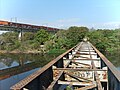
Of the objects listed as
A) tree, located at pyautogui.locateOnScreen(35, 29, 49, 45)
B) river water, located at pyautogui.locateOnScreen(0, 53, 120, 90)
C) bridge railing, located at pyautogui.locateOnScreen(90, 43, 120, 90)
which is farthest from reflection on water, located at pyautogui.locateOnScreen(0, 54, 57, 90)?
tree, located at pyautogui.locateOnScreen(35, 29, 49, 45)

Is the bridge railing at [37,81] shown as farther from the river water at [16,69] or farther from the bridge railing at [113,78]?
the river water at [16,69]

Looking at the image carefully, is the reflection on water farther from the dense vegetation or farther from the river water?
the dense vegetation

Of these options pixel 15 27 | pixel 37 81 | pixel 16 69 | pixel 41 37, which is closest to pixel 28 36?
pixel 41 37

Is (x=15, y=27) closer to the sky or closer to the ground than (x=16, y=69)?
closer to the sky

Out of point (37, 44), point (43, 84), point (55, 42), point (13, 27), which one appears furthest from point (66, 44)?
point (43, 84)

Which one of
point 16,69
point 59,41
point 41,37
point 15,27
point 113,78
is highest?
point 15,27

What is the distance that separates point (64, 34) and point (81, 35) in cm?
459

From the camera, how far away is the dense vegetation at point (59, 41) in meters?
57.3

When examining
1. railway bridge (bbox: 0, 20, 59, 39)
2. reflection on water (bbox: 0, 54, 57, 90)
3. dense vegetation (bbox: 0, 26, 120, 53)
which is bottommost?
reflection on water (bbox: 0, 54, 57, 90)

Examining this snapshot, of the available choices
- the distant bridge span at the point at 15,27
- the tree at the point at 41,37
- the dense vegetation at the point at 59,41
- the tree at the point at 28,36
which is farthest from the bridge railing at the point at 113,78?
the tree at the point at 28,36

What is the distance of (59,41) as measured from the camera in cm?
5862

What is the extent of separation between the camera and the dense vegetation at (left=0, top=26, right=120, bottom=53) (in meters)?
57.3

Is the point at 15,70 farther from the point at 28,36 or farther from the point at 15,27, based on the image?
the point at 28,36

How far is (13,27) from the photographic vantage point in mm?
49969
